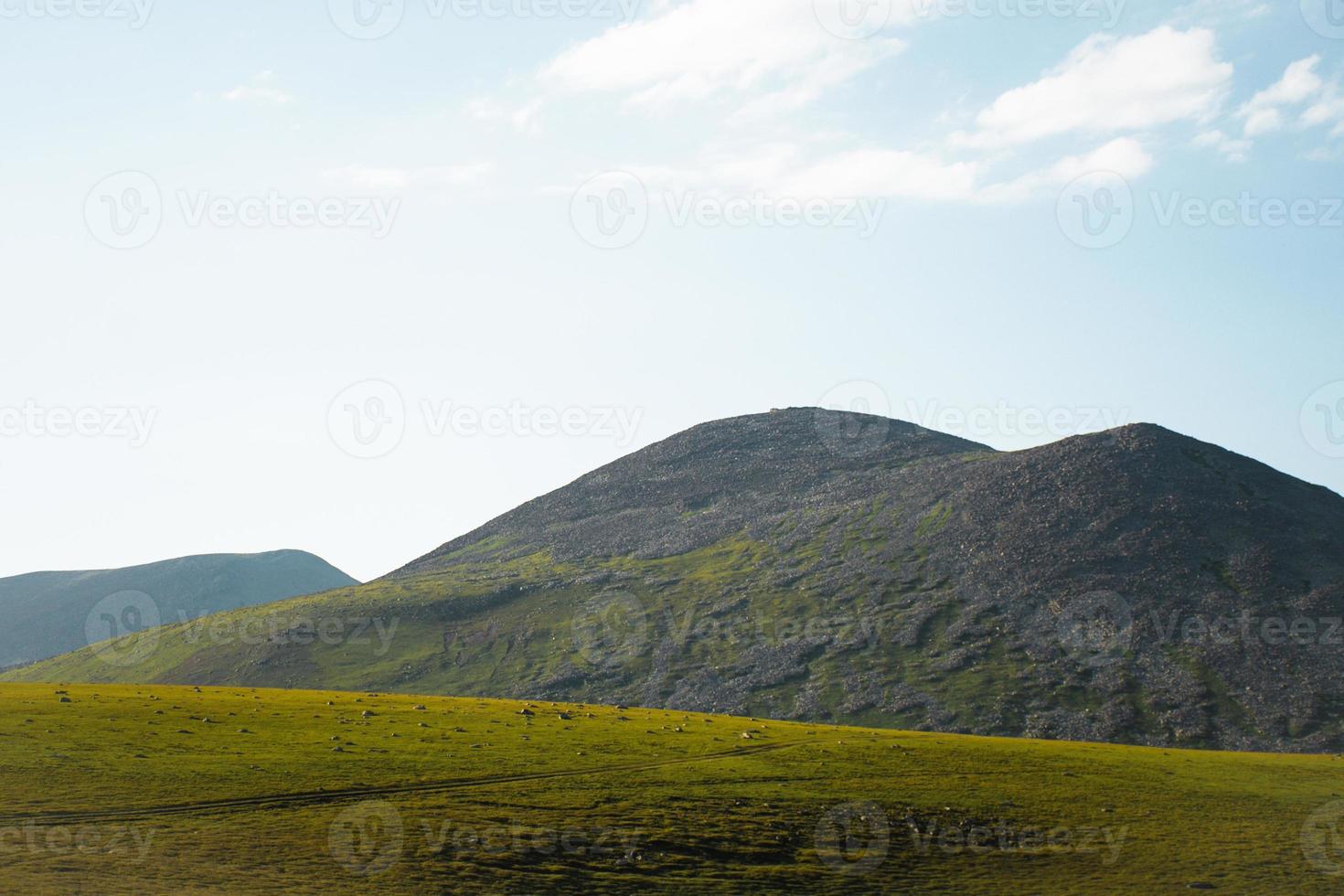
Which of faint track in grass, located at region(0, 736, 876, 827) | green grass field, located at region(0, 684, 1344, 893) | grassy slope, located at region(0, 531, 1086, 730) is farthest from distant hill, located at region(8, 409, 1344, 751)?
faint track in grass, located at region(0, 736, 876, 827)

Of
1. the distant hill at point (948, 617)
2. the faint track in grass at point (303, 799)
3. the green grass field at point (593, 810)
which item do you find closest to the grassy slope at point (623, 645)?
the distant hill at point (948, 617)

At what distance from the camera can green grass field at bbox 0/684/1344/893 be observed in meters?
43.1

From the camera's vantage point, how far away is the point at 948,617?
13288 cm

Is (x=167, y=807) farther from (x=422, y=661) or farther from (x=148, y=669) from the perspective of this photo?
(x=148, y=669)

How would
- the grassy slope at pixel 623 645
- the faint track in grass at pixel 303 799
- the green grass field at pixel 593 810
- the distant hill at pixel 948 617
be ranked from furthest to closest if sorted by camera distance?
the grassy slope at pixel 623 645 < the distant hill at pixel 948 617 < the faint track in grass at pixel 303 799 < the green grass field at pixel 593 810

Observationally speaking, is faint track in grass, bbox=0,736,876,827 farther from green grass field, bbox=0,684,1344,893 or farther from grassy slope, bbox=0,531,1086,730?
grassy slope, bbox=0,531,1086,730

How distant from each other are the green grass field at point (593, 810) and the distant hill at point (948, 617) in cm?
3537

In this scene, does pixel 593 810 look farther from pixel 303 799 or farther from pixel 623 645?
pixel 623 645

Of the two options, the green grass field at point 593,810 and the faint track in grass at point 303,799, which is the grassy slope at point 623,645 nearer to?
the green grass field at point 593,810

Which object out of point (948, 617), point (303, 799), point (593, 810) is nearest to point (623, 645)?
point (948, 617)

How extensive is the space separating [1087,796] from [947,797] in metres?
9.28

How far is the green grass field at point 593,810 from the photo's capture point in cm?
4306

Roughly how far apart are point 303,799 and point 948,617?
98.5 metres

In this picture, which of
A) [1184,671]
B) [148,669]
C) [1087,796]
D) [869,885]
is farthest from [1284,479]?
[148,669]
